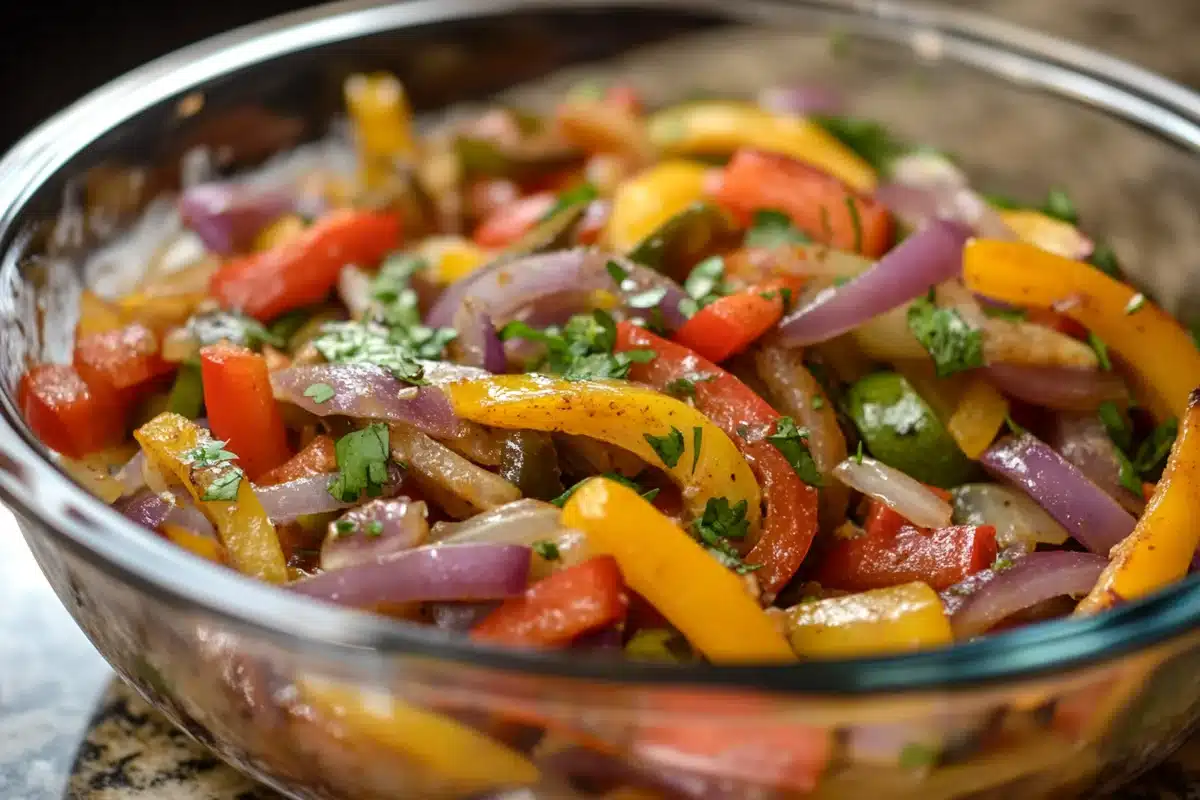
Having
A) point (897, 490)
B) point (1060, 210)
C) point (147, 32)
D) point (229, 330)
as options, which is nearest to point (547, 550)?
point (897, 490)

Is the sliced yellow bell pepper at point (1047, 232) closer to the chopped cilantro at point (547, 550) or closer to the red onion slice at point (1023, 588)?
the red onion slice at point (1023, 588)

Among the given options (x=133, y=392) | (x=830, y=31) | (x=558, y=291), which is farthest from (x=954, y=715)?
(x=830, y=31)

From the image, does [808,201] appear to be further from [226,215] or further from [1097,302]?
[226,215]

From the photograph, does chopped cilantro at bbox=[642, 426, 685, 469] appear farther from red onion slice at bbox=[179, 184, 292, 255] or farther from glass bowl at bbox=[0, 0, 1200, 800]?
red onion slice at bbox=[179, 184, 292, 255]

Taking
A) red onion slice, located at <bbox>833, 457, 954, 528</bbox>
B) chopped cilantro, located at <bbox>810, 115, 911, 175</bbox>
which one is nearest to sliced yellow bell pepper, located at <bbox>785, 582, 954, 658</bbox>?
red onion slice, located at <bbox>833, 457, 954, 528</bbox>

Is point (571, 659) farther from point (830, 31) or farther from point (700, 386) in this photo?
point (830, 31)

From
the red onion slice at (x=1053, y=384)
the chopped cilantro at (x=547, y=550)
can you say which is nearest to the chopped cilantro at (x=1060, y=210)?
the red onion slice at (x=1053, y=384)
